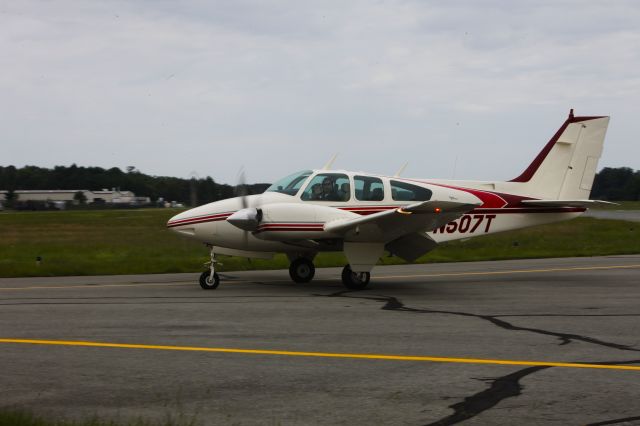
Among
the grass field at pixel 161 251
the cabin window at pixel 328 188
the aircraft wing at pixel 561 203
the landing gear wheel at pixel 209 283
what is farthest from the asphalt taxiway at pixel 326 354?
the grass field at pixel 161 251

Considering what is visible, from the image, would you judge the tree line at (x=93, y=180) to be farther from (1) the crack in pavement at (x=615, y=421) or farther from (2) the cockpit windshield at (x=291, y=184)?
(1) the crack in pavement at (x=615, y=421)

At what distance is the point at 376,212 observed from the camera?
16.1m

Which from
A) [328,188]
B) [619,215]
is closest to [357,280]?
[328,188]

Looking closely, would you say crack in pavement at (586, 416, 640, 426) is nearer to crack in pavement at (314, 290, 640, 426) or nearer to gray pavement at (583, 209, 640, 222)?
crack in pavement at (314, 290, 640, 426)

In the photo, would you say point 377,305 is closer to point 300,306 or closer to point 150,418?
point 300,306

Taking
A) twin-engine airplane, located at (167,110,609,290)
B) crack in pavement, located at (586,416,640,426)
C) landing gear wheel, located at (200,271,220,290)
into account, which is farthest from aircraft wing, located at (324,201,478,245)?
crack in pavement, located at (586,416,640,426)

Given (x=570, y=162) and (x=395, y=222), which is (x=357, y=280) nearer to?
(x=395, y=222)

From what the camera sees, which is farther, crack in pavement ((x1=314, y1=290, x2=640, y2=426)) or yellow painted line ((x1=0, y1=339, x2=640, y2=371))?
yellow painted line ((x1=0, y1=339, x2=640, y2=371))

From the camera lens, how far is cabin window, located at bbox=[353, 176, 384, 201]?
16125 mm

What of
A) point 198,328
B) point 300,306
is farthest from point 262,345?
point 300,306

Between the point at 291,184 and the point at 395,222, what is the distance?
257cm

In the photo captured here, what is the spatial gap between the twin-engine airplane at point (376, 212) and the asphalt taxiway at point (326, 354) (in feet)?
3.48

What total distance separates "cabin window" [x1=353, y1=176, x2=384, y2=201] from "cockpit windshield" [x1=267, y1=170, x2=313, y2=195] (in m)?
1.07

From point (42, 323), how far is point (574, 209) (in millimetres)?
12794
